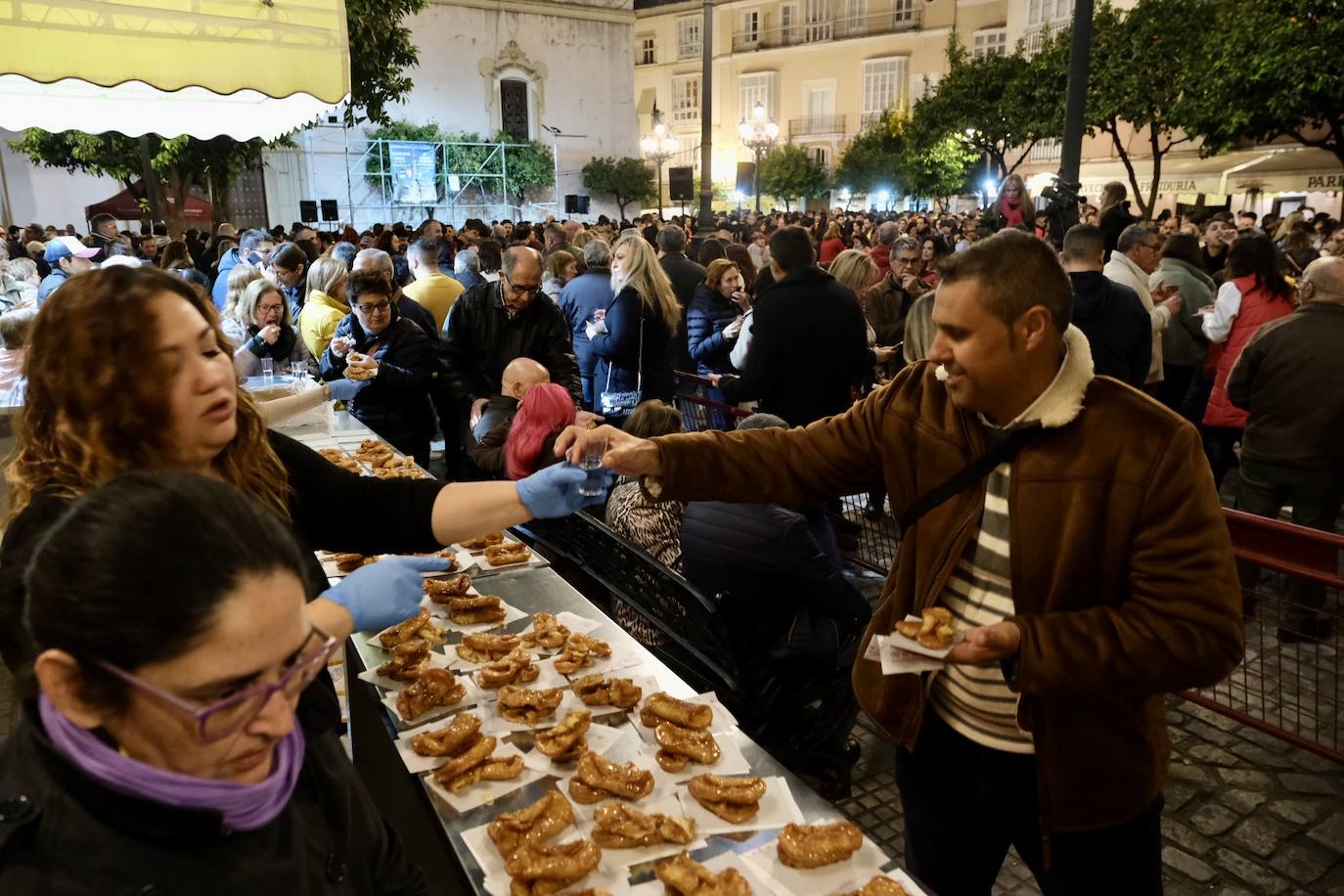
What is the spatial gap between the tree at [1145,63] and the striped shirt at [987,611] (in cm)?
2322

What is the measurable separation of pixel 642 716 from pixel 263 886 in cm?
139

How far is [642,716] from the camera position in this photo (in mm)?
2570

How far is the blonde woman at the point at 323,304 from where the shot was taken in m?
6.61

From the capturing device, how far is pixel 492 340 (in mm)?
6059

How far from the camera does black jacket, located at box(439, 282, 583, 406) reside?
6.05 metres

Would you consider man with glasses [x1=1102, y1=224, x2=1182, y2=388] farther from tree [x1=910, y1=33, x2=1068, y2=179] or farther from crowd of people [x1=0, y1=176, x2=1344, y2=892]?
tree [x1=910, y1=33, x2=1068, y2=179]

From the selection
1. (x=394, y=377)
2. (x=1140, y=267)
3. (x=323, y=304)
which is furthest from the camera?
(x=323, y=304)

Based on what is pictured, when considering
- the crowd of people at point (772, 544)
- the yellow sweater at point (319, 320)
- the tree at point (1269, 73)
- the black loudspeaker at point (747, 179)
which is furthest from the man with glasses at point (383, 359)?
the black loudspeaker at point (747, 179)

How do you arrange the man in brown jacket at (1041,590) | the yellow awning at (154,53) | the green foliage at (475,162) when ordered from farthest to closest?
the green foliage at (475,162)
the yellow awning at (154,53)
the man in brown jacket at (1041,590)

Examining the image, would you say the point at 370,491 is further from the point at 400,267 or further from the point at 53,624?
the point at 400,267

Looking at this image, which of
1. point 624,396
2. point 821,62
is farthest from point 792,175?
point 624,396

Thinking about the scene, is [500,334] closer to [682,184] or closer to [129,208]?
[682,184]

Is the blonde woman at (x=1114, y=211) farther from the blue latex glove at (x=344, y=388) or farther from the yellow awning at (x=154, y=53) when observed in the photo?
the yellow awning at (x=154, y=53)

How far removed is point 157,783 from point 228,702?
14 cm
